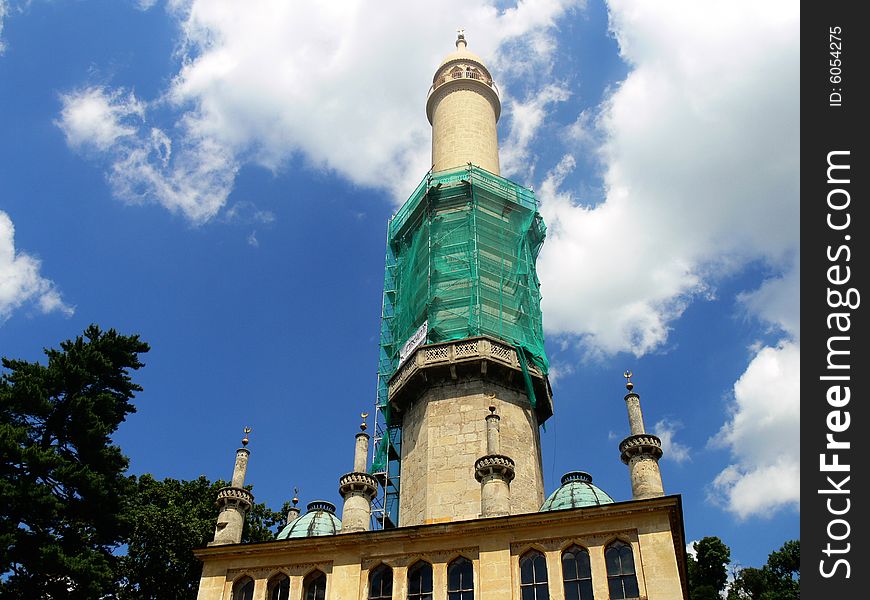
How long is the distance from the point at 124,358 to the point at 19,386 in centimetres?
483

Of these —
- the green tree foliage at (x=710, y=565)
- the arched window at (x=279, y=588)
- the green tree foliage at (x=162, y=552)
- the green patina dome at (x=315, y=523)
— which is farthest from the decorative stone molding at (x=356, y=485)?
the green tree foliage at (x=710, y=565)

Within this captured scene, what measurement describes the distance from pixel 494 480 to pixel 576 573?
4.20m

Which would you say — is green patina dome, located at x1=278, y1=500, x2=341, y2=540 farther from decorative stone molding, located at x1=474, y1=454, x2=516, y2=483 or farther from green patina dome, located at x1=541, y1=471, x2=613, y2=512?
green patina dome, located at x1=541, y1=471, x2=613, y2=512

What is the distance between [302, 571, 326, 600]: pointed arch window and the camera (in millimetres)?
26859

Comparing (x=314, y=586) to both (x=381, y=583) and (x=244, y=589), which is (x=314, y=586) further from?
(x=244, y=589)

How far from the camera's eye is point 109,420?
1368 inches

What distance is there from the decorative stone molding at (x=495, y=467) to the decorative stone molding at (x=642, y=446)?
414 centimetres

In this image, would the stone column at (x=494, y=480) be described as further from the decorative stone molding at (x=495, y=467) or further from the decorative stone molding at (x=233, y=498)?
the decorative stone molding at (x=233, y=498)

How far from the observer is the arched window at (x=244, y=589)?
27500 millimetres

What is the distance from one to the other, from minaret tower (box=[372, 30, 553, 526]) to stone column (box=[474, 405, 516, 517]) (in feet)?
0.22

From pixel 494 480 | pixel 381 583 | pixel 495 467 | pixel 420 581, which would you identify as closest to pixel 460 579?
pixel 420 581
